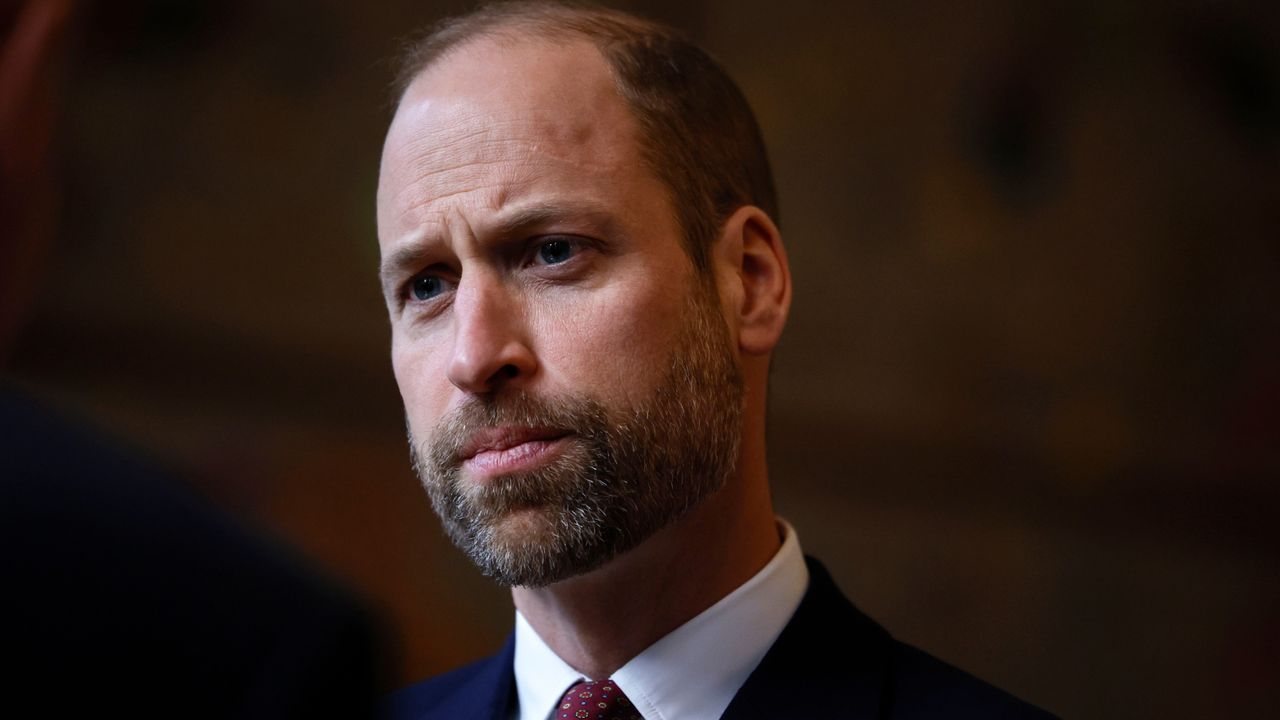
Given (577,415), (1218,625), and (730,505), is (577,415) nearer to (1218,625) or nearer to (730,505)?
(730,505)

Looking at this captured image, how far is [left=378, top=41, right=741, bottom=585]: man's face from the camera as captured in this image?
267 centimetres

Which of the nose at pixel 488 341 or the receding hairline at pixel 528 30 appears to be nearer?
the nose at pixel 488 341

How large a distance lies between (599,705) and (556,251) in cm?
99

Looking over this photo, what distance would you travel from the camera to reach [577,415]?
8.73 ft

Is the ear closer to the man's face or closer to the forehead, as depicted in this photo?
the man's face

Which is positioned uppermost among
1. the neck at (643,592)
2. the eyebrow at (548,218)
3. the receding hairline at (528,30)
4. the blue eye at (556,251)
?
the receding hairline at (528,30)

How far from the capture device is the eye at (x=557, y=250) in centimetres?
278

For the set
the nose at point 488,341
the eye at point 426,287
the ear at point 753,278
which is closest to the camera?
the nose at point 488,341

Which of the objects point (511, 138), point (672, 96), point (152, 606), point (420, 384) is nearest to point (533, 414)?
point (420, 384)

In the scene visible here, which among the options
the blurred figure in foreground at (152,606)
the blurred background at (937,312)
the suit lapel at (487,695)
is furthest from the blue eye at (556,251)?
the blurred background at (937,312)

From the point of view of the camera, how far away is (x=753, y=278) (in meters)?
3.14

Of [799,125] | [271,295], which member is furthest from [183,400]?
[799,125]

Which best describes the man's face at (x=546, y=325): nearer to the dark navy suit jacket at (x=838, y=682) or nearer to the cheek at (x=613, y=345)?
the cheek at (x=613, y=345)

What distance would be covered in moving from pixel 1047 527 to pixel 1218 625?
1.23 meters
